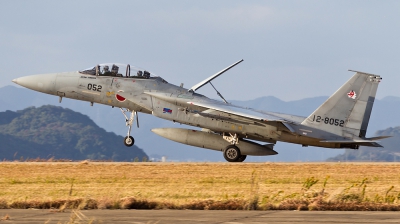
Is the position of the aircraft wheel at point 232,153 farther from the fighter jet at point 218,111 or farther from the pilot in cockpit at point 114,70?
the pilot in cockpit at point 114,70

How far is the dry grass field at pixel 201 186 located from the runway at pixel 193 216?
587 mm

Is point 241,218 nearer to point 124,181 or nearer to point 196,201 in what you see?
point 196,201

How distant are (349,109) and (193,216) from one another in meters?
13.1

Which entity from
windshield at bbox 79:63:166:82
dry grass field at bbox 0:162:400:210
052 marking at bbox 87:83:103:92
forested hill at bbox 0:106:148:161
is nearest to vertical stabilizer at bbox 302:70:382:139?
dry grass field at bbox 0:162:400:210

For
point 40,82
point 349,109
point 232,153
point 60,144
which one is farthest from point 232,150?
point 60,144

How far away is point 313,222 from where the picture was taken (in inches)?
495

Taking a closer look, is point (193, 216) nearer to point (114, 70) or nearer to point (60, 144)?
point (114, 70)

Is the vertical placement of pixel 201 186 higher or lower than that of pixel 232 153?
lower

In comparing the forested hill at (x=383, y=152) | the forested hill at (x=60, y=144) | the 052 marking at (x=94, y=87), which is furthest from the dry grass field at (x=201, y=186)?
the forested hill at (x=60, y=144)

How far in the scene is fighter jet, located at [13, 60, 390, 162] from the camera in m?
25.2

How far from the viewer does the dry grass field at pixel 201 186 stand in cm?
1488

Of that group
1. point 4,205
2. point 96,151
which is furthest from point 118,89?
point 96,151

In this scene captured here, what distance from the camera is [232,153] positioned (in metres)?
26.0

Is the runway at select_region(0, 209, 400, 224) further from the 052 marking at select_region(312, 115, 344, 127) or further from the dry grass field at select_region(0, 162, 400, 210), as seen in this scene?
the 052 marking at select_region(312, 115, 344, 127)
